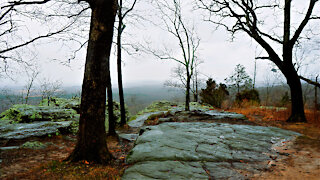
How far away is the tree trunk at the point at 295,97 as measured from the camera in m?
7.46

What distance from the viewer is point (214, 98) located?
1866 centimetres

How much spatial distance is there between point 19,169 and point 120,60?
730 centimetres

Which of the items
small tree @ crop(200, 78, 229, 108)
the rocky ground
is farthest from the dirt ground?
small tree @ crop(200, 78, 229, 108)

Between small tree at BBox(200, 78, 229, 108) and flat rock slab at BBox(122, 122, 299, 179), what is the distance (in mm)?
13300

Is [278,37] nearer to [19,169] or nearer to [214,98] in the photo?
[214,98]

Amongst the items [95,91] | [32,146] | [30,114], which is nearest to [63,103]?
[30,114]

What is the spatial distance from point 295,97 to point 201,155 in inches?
284

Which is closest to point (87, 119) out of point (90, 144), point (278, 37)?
point (90, 144)

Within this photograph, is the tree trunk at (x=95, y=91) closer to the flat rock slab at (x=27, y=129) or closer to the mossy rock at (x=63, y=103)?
the flat rock slab at (x=27, y=129)

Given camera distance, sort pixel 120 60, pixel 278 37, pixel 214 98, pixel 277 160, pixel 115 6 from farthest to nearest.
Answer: pixel 214 98 < pixel 120 60 < pixel 278 37 < pixel 115 6 < pixel 277 160

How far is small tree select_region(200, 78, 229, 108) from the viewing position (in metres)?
18.1

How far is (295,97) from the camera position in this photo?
7645mm

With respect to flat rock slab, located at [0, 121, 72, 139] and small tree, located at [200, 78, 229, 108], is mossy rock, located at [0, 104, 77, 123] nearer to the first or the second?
flat rock slab, located at [0, 121, 72, 139]

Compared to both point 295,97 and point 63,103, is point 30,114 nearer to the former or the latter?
point 63,103
